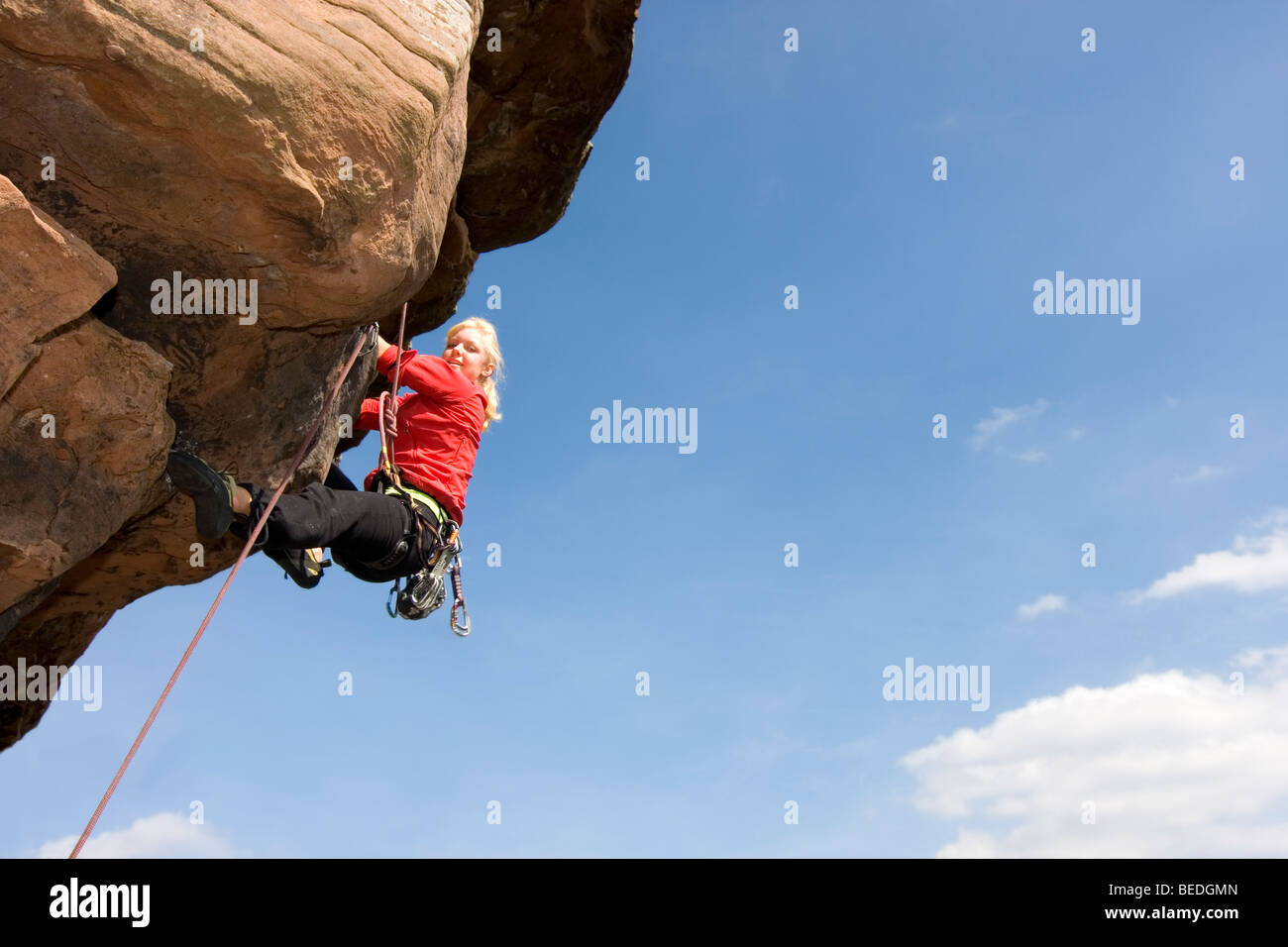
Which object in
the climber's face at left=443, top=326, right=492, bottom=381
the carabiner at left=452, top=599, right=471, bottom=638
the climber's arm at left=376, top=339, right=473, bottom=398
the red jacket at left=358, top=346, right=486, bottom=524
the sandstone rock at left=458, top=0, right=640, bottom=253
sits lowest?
the carabiner at left=452, top=599, right=471, bottom=638

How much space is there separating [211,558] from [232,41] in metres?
3.76

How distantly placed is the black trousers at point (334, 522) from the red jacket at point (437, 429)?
39cm

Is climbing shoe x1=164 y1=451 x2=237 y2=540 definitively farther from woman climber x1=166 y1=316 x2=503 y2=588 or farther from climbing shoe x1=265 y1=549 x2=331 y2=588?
climbing shoe x1=265 y1=549 x2=331 y2=588

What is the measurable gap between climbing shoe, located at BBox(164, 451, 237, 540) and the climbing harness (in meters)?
0.95

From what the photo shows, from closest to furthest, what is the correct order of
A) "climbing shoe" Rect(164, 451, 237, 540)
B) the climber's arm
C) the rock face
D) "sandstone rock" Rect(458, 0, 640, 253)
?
the rock face → "climbing shoe" Rect(164, 451, 237, 540) → the climber's arm → "sandstone rock" Rect(458, 0, 640, 253)

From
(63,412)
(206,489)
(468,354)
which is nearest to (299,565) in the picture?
(206,489)

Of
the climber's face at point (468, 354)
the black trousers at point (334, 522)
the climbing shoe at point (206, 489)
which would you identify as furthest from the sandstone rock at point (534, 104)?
the climbing shoe at point (206, 489)

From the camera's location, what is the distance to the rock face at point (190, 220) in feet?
12.3

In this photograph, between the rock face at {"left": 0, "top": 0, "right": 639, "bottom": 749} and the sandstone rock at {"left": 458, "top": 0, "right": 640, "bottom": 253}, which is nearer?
the rock face at {"left": 0, "top": 0, "right": 639, "bottom": 749}

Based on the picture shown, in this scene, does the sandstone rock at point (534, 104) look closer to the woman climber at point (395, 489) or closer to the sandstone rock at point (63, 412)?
the woman climber at point (395, 489)

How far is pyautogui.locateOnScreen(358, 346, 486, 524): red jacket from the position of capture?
5.53 m

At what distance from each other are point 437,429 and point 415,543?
0.77 meters

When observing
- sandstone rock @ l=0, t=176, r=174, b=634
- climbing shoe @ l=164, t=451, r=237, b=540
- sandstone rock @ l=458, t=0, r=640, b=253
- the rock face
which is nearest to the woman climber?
climbing shoe @ l=164, t=451, r=237, b=540

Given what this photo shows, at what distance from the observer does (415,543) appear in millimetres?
5199
